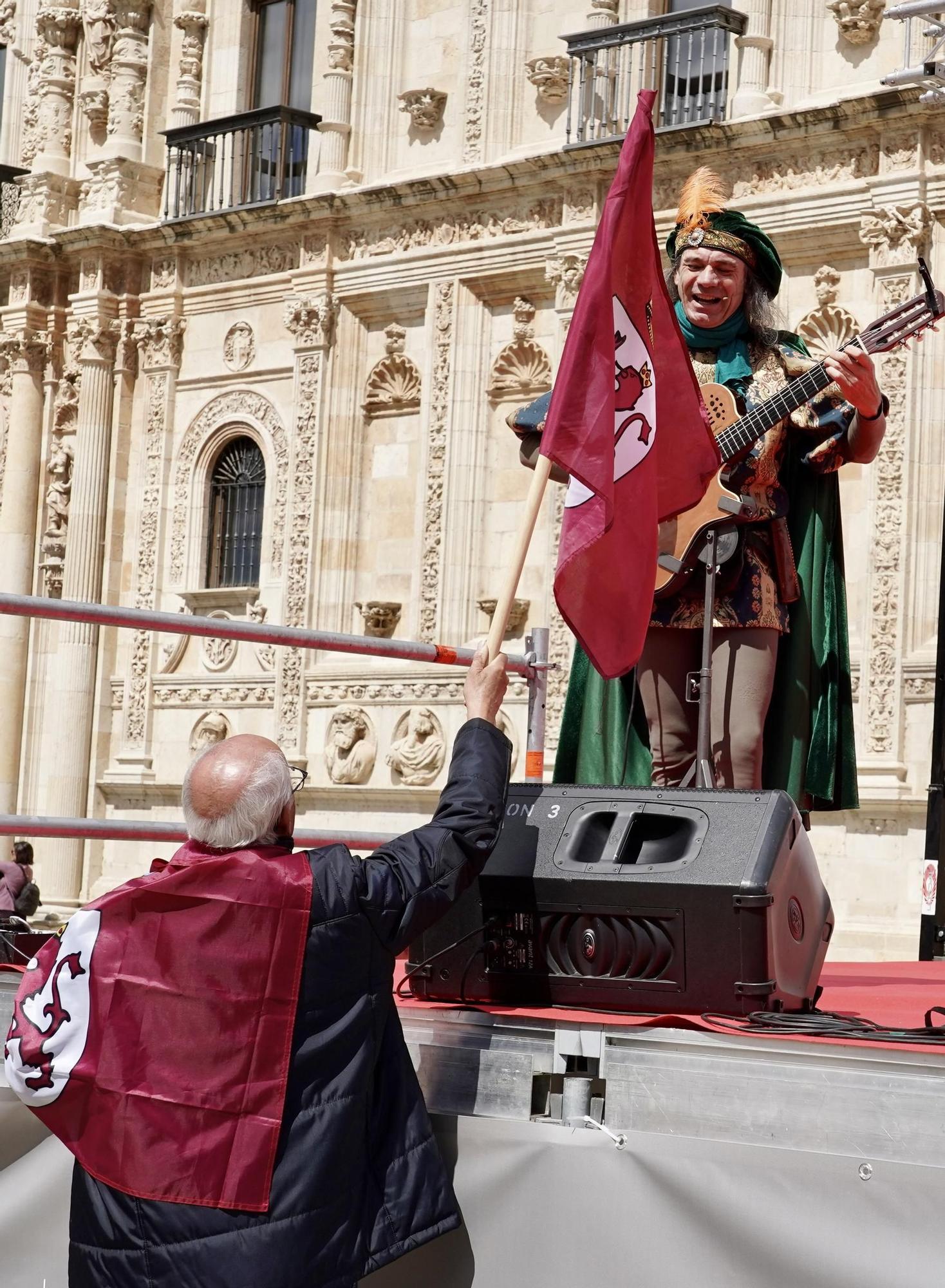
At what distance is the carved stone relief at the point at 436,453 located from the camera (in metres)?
17.3

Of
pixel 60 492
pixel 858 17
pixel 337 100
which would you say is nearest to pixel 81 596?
pixel 60 492

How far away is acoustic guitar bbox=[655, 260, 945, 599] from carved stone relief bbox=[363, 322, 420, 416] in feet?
43.4

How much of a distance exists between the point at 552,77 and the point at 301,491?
170 inches

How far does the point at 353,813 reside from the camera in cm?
1716

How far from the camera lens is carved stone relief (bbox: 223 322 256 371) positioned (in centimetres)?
1925

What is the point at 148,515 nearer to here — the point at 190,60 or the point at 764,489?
the point at 190,60

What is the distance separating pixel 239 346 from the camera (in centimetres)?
1938

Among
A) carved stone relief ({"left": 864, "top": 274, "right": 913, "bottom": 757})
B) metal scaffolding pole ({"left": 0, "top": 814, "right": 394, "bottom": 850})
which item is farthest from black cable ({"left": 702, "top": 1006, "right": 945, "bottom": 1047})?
carved stone relief ({"left": 864, "top": 274, "right": 913, "bottom": 757})

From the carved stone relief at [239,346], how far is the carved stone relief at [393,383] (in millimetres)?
1538

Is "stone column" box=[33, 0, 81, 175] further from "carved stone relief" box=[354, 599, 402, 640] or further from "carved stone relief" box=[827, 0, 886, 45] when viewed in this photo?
"carved stone relief" box=[827, 0, 886, 45]

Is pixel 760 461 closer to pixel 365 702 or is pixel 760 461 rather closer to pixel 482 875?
pixel 482 875

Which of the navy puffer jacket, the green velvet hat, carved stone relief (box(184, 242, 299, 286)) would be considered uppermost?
carved stone relief (box(184, 242, 299, 286))

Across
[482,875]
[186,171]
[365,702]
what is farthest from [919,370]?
[482,875]

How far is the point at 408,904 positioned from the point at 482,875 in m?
0.63
